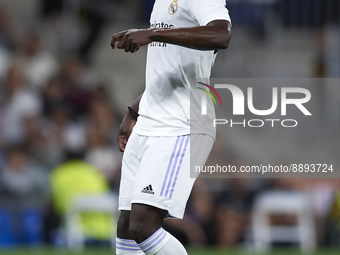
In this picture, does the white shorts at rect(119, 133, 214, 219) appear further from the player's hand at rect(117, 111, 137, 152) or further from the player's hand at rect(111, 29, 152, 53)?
the player's hand at rect(111, 29, 152, 53)

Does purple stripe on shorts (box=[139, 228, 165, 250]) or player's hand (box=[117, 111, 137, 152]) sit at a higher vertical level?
player's hand (box=[117, 111, 137, 152])

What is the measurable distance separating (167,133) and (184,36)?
2.02 feet

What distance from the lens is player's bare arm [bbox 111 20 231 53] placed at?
2.95 m

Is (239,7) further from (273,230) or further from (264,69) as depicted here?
(273,230)

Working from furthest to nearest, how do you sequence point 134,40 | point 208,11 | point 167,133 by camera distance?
point 167,133 → point 208,11 → point 134,40

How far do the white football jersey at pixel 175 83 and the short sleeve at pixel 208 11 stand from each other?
4.5 inches

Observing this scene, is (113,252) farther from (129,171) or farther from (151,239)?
(151,239)

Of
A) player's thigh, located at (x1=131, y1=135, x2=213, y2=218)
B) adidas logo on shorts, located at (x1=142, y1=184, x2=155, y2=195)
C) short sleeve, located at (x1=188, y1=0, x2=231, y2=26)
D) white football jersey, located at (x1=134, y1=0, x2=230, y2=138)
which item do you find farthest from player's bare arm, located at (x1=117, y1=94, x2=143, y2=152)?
short sleeve, located at (x1=188, y1=0, x2=231, y2=26)

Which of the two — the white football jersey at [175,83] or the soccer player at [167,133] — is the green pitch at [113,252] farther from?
the white football jersey at [175,83]

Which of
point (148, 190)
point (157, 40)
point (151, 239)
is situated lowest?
point (151, 239)

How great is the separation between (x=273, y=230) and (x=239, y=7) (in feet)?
12.1

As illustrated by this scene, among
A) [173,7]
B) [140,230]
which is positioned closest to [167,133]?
[140,230]

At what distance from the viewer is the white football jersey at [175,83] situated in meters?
3.37

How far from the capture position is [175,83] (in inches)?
135
